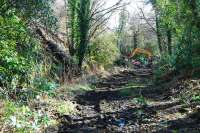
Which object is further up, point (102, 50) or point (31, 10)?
point (31, 10)

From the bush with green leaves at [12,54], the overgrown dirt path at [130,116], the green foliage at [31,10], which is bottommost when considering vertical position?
the overgrown dirt path at [130,116]

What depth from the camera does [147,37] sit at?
96.1 metres

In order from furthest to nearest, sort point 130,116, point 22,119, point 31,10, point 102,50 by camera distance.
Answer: point 102,50
point 31,10
point 130,116
point 22,119

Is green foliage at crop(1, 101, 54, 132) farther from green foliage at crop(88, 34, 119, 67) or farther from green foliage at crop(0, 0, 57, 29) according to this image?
green foliage at crop(88, 34, 119, 67)

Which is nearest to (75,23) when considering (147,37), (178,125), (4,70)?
(4,70)

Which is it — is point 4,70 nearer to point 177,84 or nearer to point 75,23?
point 177,84

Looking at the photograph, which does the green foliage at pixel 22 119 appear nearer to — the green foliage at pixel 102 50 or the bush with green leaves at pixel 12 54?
the bush with green leaves at pixel 12 54

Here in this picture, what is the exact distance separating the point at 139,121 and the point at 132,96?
283 inches

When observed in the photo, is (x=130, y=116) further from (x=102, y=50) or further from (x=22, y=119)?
(x=102, y=50)

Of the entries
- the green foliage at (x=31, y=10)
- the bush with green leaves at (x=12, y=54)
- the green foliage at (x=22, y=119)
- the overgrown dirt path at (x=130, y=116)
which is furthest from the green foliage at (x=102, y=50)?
the green foliage at (x=22, y=119)

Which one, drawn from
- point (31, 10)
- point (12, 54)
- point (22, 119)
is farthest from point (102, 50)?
point (22, 119)

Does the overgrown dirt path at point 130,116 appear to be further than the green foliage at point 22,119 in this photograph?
Yes

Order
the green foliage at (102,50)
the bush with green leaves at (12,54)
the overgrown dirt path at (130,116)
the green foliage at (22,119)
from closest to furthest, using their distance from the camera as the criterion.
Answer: the green foliage at (22,119), the overgrown dirt path at (130,116), the bush with green leaves at (12,54), the green foliage at (102,50)

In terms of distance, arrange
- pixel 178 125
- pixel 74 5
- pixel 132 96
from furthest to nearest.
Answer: pixel 74 5
pixel 132 96
pixel 178 125
